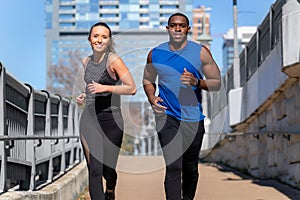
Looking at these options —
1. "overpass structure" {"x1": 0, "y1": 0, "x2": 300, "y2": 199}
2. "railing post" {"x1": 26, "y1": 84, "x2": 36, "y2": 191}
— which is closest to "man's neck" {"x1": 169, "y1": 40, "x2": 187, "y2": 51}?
"overpass structure" {"x1": 0, "y1": 0, "x2": 300, "y2": 199}

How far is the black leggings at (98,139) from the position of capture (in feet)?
20.1

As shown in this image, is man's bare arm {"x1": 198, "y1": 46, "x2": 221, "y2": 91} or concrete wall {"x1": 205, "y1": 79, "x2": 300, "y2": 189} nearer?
man's bare arm {"x1": 198, "y1": 46, "x2": 221, "y2": 91}

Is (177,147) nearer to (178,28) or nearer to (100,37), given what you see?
(178,28)

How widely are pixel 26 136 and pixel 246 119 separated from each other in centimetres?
1005

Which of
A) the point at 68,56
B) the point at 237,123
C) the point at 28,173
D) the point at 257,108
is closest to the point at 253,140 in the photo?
the point at 257,108

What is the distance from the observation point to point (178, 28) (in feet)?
20.2

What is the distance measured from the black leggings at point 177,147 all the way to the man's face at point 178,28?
0.72 metres

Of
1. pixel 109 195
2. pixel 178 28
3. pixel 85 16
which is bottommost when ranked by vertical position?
pixel 109 195

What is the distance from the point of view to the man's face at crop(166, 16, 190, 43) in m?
6.13

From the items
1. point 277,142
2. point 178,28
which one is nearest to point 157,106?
point 178,28

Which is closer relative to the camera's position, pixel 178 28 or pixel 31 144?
pixel 178 28

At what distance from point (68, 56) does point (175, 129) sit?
180 feet

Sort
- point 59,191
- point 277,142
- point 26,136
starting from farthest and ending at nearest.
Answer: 1. point 277,142
2. point 59,191
3. point 26,136

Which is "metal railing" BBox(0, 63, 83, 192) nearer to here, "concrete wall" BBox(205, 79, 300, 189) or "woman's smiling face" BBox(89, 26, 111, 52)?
"woman's smiling face" BBox(89, 26, 111, 52)
